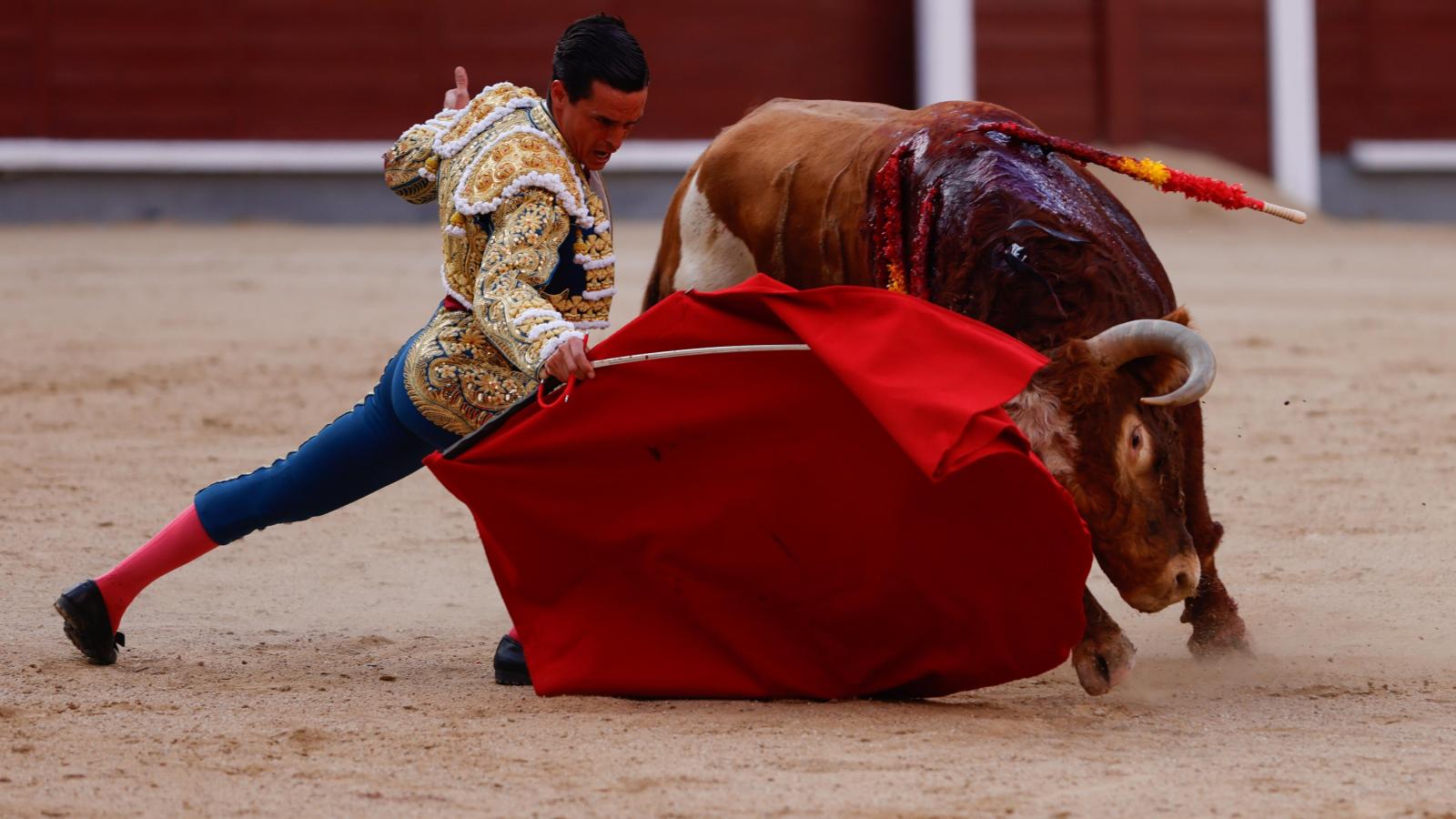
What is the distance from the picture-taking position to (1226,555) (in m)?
3.87

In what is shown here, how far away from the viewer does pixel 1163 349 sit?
8.60 feet

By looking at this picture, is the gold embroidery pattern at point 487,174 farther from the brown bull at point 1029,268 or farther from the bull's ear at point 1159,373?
the bull's ear at point 1159,373

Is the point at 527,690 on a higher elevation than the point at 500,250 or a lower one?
lower

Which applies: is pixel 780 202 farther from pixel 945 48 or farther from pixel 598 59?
pixel 945 48

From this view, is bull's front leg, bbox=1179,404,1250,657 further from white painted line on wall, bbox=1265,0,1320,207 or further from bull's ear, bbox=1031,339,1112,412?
white painted line on wall, bbox=1265,0,1320,207

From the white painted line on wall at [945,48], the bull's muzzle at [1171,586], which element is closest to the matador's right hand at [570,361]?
the bull's muzzle at [1171,586]

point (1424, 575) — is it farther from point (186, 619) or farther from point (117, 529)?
point (117, 529)

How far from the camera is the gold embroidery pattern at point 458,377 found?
281 centimetres

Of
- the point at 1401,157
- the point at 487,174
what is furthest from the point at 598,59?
the point at 1401,157

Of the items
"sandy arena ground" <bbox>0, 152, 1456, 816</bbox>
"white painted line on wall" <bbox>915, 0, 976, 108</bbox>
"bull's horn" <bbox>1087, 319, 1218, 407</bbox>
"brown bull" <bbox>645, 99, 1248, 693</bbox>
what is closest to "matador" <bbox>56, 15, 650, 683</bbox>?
"sandy arena ground" <bbox>0, 152, 1456, 816</bbox>

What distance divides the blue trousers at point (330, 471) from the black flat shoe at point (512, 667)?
1.09ft

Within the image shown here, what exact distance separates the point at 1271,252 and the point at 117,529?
6983 millimetres

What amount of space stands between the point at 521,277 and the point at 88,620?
2.98ft

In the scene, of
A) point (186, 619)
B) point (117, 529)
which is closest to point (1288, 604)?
point (186, 619)
